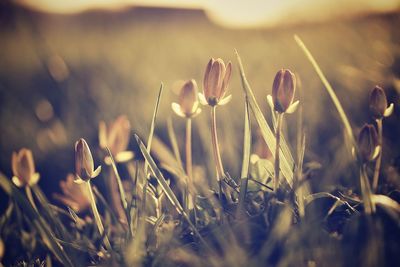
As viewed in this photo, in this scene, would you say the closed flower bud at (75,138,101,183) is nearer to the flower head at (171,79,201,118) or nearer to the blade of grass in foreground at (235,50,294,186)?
the flower head at (171,79,201,118)

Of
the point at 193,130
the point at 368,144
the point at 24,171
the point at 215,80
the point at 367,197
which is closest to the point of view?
the point at 367,197

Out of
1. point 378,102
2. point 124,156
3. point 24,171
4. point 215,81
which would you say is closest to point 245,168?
point 215,81

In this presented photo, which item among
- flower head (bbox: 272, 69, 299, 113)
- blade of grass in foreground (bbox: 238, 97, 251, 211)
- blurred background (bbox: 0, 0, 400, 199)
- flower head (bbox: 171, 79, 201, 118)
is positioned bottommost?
blurred background (bbox: 0, 0, 400, 199)

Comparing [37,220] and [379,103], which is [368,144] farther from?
[37,220]

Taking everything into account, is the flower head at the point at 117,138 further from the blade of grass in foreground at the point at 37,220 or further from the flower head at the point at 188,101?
the blade of grass in foreground at the point at 37,220

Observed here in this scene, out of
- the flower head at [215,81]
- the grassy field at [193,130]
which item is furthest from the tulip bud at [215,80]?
the grassy field at [193,130]

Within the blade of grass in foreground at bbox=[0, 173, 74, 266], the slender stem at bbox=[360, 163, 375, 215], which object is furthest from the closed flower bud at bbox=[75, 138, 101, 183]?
the slender stem at bbox=[360, 163, 375, 215]
